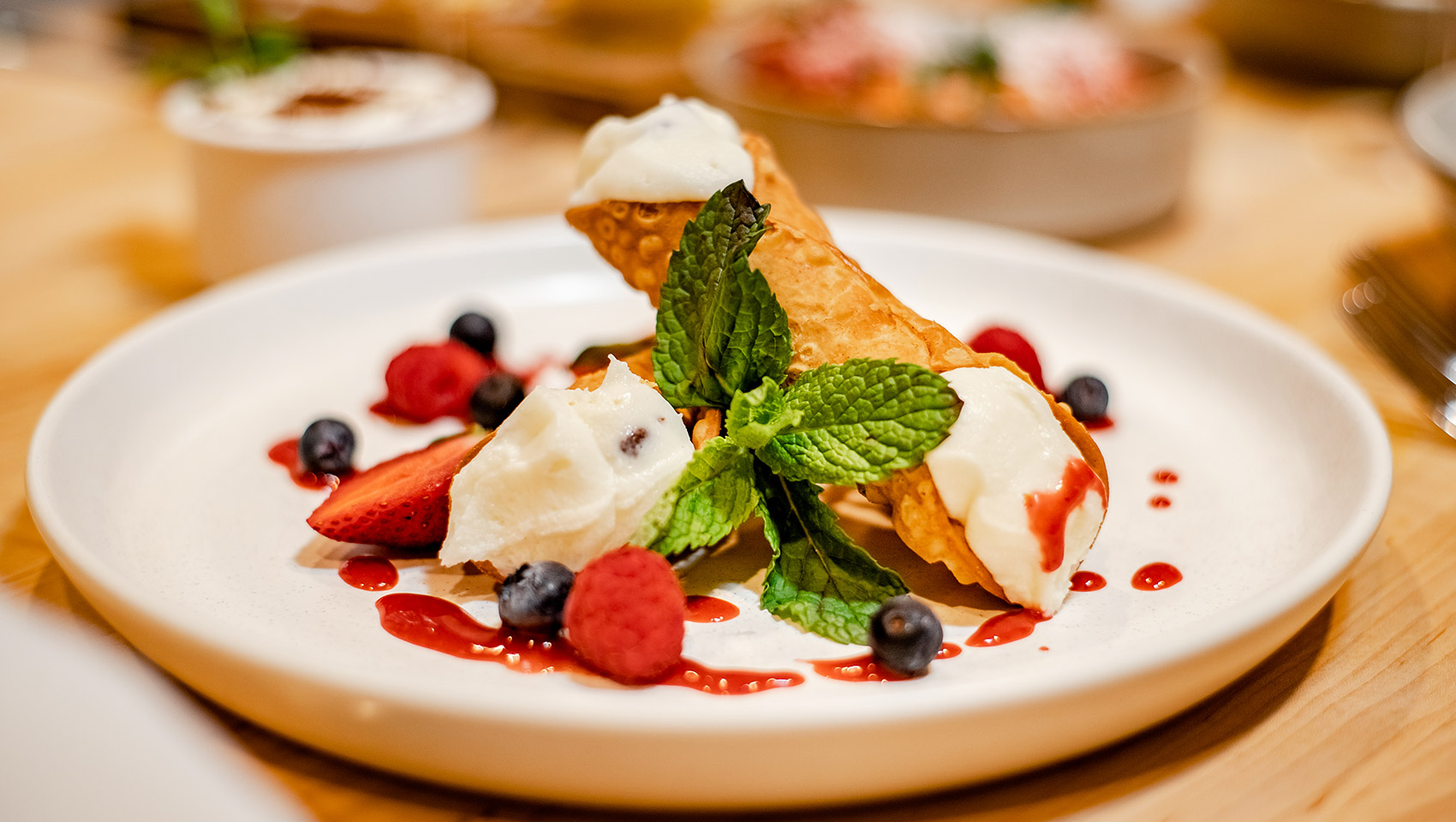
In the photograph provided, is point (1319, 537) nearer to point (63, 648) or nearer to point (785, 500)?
point (785, 500)

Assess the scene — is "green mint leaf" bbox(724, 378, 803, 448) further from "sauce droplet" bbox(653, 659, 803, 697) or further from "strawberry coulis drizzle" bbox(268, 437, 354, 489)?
"strawberry coulis drizzle" bbox(268, 437, 354, 489)

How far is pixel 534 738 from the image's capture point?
2.69 feet

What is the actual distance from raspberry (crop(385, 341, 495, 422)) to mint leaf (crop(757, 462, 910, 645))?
1.89 feet

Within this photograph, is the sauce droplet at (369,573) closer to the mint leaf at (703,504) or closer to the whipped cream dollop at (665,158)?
the mint leaf at (703,504)

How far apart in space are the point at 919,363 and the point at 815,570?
26 centimetres

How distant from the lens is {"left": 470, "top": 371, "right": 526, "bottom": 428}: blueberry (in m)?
1.50

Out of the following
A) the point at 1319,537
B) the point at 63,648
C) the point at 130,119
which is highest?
the point at 63,648

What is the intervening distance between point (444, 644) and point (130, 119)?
2.65 meters

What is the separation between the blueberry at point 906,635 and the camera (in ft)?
3.28

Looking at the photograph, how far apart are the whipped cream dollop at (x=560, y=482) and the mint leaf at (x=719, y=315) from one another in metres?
0.09

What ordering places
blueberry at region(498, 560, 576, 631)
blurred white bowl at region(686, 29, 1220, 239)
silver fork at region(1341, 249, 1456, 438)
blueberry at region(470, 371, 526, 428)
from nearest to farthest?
1. blueberry at region(498, 560, 576, 631)
2. blueberry at region(470, 371, 526, 428)
3. silver fork at region(1341, 249, 1456, 438)
4. blurred white bowl at region(686, 29, 1220, 239)

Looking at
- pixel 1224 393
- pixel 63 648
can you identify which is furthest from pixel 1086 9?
pixel 63 648

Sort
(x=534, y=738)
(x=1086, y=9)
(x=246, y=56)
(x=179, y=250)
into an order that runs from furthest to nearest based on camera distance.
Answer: (x=1086, y=9)
(x=179, y=250)
(x=246, y=56)
(x=534, y=738)

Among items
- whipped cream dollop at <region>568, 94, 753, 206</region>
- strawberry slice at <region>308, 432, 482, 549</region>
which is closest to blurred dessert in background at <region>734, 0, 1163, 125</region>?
whipped cream dollop at <region>568, 94, 753, 206</region>
